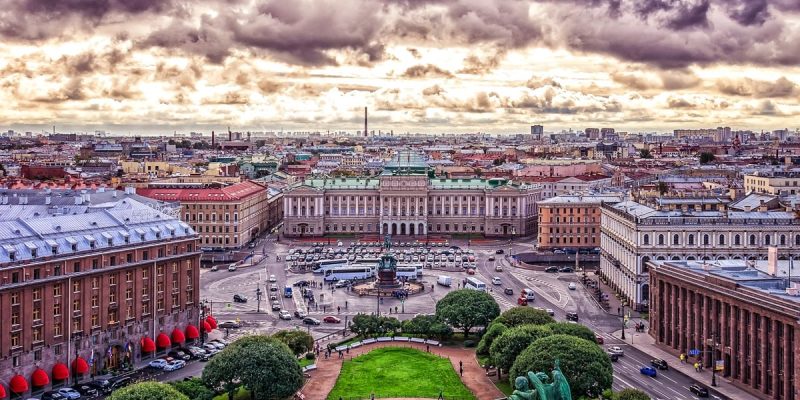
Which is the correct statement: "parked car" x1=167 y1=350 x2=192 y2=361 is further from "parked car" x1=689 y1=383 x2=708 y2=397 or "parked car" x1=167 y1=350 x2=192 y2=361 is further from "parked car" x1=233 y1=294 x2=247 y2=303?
"parked car" x1=689 y1=383 x2=708 y2=397

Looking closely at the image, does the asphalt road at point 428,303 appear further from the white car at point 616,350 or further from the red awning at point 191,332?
the red awning at point 191,332

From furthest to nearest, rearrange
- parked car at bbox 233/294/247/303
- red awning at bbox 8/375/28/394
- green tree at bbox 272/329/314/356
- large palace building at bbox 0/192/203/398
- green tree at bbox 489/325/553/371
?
parked car at bbox 233/294/247/303
green tree at bbox 272/329/314/356
green tree at bbox 489/325/553/371
large palace building at bbox 0/192/203/398
red awning at bbox 8/375/28/394

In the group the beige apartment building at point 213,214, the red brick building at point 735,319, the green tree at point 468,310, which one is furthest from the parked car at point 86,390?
the beige apartment building at point 213,214

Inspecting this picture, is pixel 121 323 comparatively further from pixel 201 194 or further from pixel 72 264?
pixel 201 194

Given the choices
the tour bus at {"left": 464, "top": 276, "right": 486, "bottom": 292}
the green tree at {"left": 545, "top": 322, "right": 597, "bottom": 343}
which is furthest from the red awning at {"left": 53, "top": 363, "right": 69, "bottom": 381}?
the tour bus at {"left": 464, "top": 276, "right": 486, "bottom": 292}

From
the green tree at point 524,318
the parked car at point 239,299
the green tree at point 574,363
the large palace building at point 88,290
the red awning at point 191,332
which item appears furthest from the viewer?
the parked car at point 239,299

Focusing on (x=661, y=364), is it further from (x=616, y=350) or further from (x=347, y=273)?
(x=347, y=273)

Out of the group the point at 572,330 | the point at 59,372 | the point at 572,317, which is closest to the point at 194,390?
the point at 59,372
